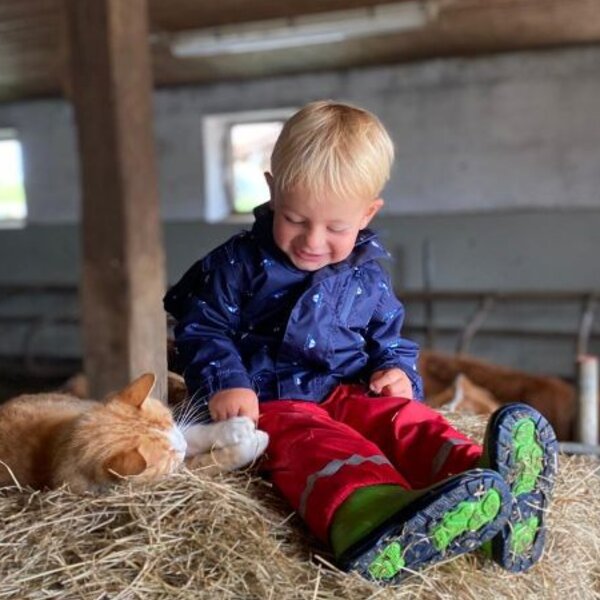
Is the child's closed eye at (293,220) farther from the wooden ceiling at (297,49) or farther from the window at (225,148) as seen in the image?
the window at (225,148)

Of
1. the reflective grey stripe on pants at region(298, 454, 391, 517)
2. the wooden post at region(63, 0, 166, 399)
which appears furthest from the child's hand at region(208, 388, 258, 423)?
the wooden post at region(63, 0, 166, 399)

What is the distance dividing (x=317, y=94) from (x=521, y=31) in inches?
87.3

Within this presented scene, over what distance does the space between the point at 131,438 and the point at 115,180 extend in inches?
95.7

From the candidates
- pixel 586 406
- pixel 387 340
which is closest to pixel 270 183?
pixel 387 340

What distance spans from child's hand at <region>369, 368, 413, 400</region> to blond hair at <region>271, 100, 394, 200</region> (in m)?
0.39

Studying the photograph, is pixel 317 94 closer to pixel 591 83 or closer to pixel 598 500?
pixel 591 83

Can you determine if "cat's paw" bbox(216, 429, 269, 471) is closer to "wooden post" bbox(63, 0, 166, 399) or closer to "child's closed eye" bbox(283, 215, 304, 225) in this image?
"child's closed eye" bbox(283, 215, 304, 225)

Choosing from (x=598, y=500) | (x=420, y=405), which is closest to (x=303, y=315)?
(x=420, y=405)

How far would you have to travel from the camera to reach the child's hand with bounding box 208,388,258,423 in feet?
5.49

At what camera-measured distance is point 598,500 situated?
6.35 feet

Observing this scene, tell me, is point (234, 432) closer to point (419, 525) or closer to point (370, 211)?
point (419, 525)

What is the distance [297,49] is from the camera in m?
7.21

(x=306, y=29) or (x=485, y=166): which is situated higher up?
(x=306, y=29)

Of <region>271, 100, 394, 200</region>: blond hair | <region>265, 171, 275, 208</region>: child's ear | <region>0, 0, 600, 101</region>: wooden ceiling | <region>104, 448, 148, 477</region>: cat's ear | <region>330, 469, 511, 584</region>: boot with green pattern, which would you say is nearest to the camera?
<region>330, 469, 511, 584</region>: boot with green pattern
